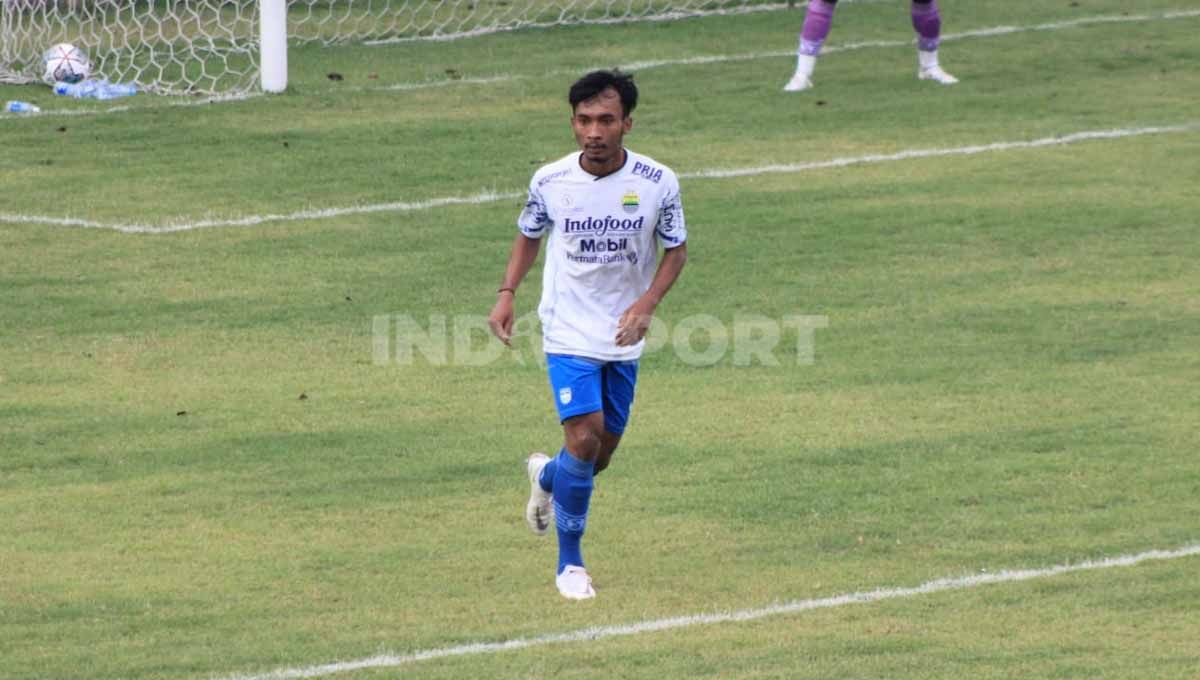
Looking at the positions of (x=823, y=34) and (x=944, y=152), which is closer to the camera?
(x=944, y=152)

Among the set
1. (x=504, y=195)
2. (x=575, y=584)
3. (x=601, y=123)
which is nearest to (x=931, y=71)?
(x=504, y=195)

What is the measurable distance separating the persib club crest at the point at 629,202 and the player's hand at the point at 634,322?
0.34 meters

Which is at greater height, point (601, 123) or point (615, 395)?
point (601, 123)

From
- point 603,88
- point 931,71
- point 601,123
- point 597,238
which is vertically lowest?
point 931,71

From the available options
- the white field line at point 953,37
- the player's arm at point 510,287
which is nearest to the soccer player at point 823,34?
the white field line at point 953,37

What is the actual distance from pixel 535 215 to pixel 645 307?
57 cm

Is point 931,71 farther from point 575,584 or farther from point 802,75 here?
point 575,584

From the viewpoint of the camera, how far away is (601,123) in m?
7.67

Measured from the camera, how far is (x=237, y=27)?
19.6m

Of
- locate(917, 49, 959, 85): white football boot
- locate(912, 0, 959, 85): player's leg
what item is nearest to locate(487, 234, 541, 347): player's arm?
locate(912, 0, 959, 85): player's leg

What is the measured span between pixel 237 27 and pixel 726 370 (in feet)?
31.4

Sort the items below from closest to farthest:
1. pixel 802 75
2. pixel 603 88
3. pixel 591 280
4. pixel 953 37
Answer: pixel 603 88 → pixel 591 280 → pixel 802 75 → pixel 953 37

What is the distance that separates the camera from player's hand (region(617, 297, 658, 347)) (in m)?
7.70

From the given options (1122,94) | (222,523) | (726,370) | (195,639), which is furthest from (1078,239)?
(195,639)
